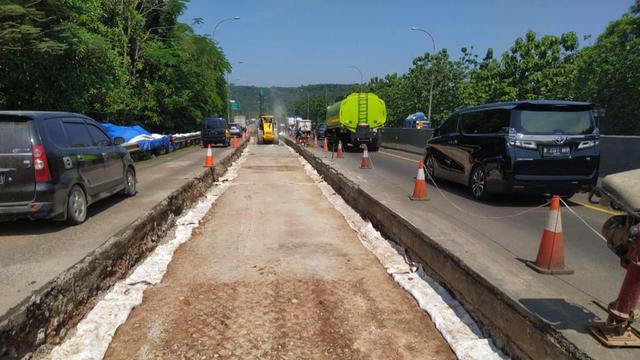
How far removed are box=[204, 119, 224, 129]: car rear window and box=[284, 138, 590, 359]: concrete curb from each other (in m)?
26.3

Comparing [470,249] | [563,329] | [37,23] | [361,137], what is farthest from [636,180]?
[361,137]

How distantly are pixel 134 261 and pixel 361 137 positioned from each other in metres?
20.9

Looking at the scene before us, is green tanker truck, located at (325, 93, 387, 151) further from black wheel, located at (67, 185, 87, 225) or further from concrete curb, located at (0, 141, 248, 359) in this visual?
black wheel, located at (67, 185, 87, 225)

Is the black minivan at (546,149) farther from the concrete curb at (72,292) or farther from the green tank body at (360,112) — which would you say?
the green tank body at (360,112)

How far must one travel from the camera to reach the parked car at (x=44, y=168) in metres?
5.97

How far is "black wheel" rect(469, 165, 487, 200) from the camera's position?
30.6 ft

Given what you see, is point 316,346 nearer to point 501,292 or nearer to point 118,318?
point 501,292

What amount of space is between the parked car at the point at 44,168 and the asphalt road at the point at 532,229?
562cm

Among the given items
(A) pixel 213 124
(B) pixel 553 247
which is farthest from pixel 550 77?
(B) pixel 553 247

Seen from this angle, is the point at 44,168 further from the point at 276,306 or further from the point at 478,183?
the point at 478,183

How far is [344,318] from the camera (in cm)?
426

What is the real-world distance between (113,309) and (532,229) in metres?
5.88

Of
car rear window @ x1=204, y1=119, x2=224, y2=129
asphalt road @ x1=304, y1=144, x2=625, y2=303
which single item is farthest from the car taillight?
car rear window @ x1=204, y1=119, x2=224, y2=129

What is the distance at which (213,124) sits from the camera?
31.8 meters
